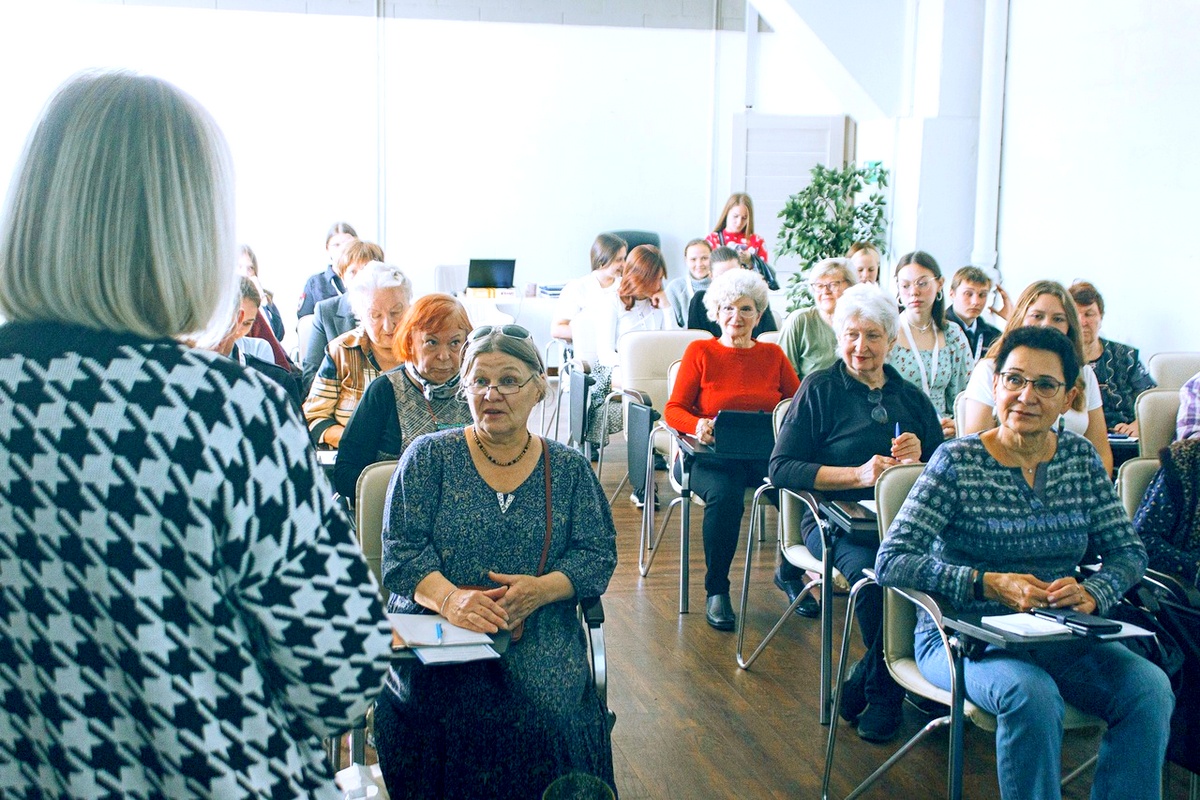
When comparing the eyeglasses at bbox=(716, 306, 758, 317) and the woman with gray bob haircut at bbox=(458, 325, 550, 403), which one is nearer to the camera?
the woman with gray bob haircut at bbox=(458, 325, 550, 403)

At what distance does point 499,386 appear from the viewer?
106 inches

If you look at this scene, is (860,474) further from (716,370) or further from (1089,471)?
(716,370)

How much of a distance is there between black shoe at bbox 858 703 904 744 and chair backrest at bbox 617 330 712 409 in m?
2.52

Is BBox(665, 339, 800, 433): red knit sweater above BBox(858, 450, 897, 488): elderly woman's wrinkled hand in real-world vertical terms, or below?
above

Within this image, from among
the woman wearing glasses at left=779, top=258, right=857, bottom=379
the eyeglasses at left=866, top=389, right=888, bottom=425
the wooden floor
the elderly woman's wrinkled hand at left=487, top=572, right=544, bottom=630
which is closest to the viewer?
the elderly woman's wrinkled hand at left=487, top=572, right=544, bottom=630

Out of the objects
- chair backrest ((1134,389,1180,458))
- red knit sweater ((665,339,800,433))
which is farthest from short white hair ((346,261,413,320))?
chair backrest ((1134,389,1180,458))

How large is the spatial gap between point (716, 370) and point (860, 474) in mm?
1263

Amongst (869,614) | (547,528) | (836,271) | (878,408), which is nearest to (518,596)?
(547,528)

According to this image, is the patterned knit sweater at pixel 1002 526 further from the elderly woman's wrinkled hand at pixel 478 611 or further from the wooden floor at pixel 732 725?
the elderly woman's wrinkled hand at pixel 478 611

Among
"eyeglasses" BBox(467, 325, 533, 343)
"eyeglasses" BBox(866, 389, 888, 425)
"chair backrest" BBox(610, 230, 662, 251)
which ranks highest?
"chair backrest" BBox(610, 230, 662, 251)

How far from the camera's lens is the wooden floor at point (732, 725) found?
10.00 feet

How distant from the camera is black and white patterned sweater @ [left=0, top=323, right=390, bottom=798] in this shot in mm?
1126

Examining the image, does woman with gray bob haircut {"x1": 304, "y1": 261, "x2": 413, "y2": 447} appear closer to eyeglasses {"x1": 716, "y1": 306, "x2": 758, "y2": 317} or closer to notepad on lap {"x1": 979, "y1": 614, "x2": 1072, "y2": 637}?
eyeglasses {"x1": 716, "y1": 306, "x2": 758, "y2": 317}

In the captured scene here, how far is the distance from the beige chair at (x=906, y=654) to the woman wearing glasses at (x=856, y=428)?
545 millimetres
